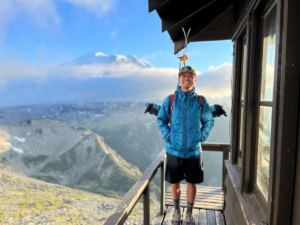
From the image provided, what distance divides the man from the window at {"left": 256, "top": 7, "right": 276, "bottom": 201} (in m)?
0.77

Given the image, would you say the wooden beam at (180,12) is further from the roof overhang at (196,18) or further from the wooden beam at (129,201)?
the wooden beam at (129,201)

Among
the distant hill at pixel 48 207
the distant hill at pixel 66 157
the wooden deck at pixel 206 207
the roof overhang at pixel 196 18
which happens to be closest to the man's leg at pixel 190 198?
the wooden deck at pixel 206 207

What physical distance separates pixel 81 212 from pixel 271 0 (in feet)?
74.0

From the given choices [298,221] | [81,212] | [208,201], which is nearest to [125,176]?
[81,212]

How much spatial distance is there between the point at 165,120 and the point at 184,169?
1.63 feet

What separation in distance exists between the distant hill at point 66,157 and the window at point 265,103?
3812cm

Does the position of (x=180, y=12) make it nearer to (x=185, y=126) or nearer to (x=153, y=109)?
(x=153, y=109)

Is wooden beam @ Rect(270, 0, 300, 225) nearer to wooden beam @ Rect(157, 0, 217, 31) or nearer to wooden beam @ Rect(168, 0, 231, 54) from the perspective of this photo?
wooden beam @ Rect(157, 0, 217, 31)

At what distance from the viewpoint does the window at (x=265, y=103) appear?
135 cm

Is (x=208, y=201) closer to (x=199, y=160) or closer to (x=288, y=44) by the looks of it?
(x=199, y=160)

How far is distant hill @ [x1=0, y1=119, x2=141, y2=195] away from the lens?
143 ft

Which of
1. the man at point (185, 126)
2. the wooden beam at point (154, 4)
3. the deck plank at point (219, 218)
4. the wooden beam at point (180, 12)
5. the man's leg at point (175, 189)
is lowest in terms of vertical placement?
the deck plank at point (219, 218)

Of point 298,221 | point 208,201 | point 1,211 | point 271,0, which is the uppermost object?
point 271,0

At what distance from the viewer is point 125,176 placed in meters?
43.7
